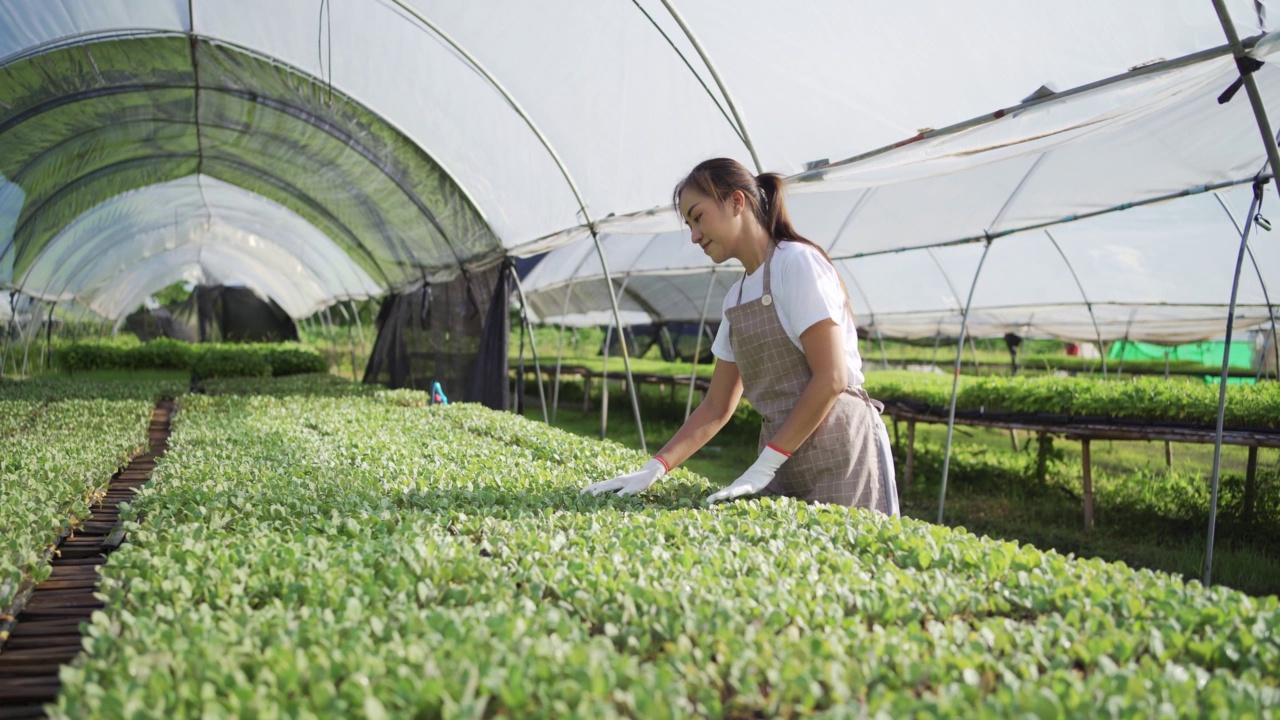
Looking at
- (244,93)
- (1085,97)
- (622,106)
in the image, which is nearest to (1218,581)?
(1085,97)

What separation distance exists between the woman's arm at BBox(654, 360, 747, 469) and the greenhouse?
0.16 metres

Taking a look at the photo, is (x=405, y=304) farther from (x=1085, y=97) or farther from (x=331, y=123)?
(x=1085, y=97)

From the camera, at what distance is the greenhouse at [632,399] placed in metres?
1.53

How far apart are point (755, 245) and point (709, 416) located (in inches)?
26.4

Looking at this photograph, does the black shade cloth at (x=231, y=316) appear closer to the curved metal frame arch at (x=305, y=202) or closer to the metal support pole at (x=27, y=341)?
the metal support pole at (x=27, y=341)

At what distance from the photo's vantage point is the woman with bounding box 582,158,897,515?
2.72 m

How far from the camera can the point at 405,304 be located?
45.2 ft

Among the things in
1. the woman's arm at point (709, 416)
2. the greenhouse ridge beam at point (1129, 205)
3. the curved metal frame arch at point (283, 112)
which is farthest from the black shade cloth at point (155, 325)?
the woman's arm at point (709, 416)

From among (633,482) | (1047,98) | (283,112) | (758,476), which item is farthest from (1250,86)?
(283,112)

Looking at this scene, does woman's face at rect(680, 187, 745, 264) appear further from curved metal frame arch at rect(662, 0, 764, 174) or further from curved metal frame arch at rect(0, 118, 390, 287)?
curved metal frame arch at rect(0, 118, 390, 287)

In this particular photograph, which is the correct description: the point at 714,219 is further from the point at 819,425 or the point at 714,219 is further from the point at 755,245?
the point at 819,425

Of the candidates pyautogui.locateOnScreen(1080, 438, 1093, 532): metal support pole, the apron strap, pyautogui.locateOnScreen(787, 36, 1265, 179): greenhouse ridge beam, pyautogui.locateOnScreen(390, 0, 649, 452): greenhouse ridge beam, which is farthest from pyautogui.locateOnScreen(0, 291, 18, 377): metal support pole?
pyautogui.locateOnScreen(1080, 438, 1093, 532): metal support pole

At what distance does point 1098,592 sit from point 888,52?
11.0 feet

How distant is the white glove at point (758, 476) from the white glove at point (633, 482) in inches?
10.7
